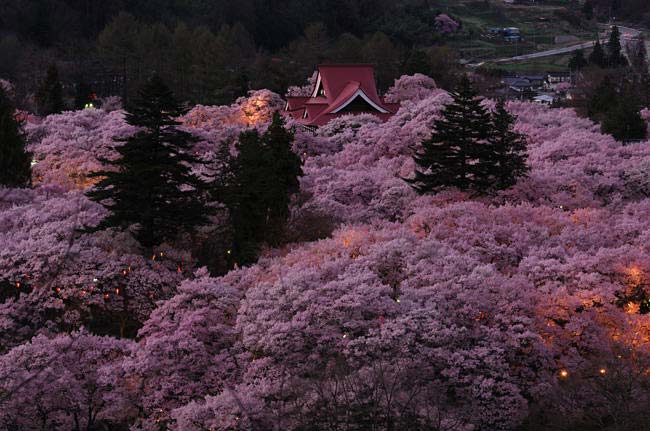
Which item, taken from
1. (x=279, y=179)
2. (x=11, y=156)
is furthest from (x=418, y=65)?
(x=279, y=179)

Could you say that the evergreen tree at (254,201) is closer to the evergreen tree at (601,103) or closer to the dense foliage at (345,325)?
the dense foliage at (345,325)

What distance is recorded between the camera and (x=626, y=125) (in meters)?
51.5

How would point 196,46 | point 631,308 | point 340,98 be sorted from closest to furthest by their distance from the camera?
point 631,308, point 340,98, point 196,46

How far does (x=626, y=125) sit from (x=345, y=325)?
33.8m

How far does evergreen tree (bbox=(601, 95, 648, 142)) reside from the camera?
5147cm

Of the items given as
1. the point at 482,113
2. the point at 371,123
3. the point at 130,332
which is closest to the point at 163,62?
the point at 371,123

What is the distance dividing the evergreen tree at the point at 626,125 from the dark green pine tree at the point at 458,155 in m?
16.3

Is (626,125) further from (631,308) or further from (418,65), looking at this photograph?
(418,65)

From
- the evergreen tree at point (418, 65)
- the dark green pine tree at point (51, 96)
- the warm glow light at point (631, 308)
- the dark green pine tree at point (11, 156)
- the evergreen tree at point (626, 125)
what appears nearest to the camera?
the warm glow light at point (631, 308)

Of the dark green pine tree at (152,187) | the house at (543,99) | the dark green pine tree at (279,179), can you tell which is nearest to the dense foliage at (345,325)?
the dark green pine tree at (279,179)

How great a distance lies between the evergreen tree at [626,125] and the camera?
51469mm

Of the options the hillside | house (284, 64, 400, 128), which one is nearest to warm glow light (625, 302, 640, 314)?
house (284, 64, 400, 128)

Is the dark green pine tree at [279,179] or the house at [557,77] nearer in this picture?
the dark green pine tree at [279,179]

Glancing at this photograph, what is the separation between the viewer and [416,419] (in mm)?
20031
